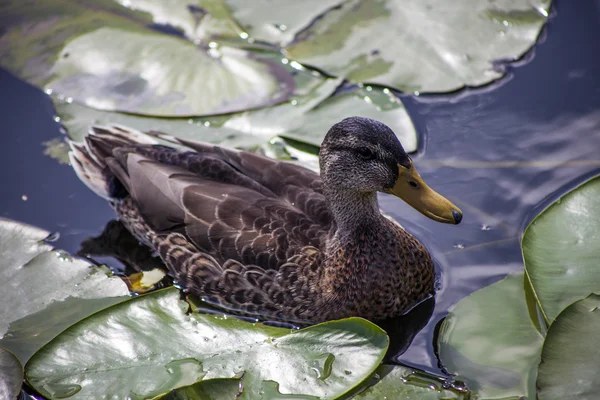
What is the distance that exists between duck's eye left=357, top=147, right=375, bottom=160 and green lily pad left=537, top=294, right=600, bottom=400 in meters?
1.33

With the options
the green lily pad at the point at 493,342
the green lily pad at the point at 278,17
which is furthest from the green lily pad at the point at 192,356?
the green lily pad at the point at 278,17

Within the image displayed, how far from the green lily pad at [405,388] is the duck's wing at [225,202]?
0.95 meters

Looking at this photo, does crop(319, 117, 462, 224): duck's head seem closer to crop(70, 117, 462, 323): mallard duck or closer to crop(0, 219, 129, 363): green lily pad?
crop(70, 117, 462, 323): mallard duck

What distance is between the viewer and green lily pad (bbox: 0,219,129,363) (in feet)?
13.8

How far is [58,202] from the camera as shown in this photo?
554 cm

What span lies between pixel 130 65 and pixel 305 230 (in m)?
2.24

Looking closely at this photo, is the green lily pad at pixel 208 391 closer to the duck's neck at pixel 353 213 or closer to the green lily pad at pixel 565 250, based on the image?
the duck's neck at pixel 353 213

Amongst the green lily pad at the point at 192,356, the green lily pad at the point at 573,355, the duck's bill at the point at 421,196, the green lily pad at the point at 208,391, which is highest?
the duck's bill at the point at 421,196

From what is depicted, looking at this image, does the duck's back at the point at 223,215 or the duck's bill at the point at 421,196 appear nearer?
the duck's bill at the point at 421,196

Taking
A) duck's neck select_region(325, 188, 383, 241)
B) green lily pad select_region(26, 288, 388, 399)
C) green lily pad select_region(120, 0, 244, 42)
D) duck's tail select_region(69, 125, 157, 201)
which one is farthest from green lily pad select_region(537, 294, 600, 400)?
green lily pad select_region(120, 0, 244, 42)

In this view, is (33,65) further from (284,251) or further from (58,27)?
(284,251)

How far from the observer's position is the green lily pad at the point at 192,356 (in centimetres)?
378

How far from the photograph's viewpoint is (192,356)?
155 inches

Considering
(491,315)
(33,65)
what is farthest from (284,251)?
(33,65)
